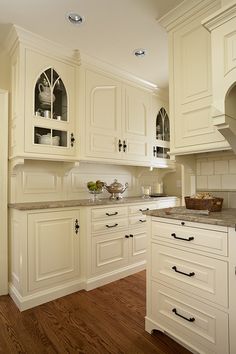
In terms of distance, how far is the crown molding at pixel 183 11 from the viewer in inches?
65.3

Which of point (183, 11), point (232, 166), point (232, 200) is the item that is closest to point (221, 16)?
point (183, 11)

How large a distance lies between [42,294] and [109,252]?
2.65 ft

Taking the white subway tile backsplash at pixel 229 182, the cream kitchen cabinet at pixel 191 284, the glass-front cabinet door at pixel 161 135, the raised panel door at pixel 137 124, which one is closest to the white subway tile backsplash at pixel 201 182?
the white subway tile backsplash at pixel 229 182

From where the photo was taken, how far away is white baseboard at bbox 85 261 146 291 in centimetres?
239

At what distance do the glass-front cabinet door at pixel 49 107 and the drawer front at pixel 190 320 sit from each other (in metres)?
1.59

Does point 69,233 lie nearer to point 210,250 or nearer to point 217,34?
point 210,250

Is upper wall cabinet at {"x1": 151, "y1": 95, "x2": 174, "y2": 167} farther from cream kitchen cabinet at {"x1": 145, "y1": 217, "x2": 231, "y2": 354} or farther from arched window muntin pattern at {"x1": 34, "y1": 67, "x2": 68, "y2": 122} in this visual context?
cream kitchen cabinet at {"x1": 145, "y1": 217, "x2": 231, "y2": 354}

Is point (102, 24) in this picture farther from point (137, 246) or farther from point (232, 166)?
point (137, 246)

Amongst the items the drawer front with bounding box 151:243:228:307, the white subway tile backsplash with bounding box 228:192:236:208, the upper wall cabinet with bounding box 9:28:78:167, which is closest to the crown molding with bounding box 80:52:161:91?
the upper wall cabinet with bounding box 9:28:78:167

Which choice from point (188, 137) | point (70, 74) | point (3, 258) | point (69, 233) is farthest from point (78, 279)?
point (70, 74)

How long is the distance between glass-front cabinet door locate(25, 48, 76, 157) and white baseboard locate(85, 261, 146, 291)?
1386mm

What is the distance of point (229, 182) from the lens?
1.79m

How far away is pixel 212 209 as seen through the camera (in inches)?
62.9

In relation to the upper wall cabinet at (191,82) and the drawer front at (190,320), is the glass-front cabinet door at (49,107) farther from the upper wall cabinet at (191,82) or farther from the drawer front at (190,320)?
the drawer front at (190,320)
